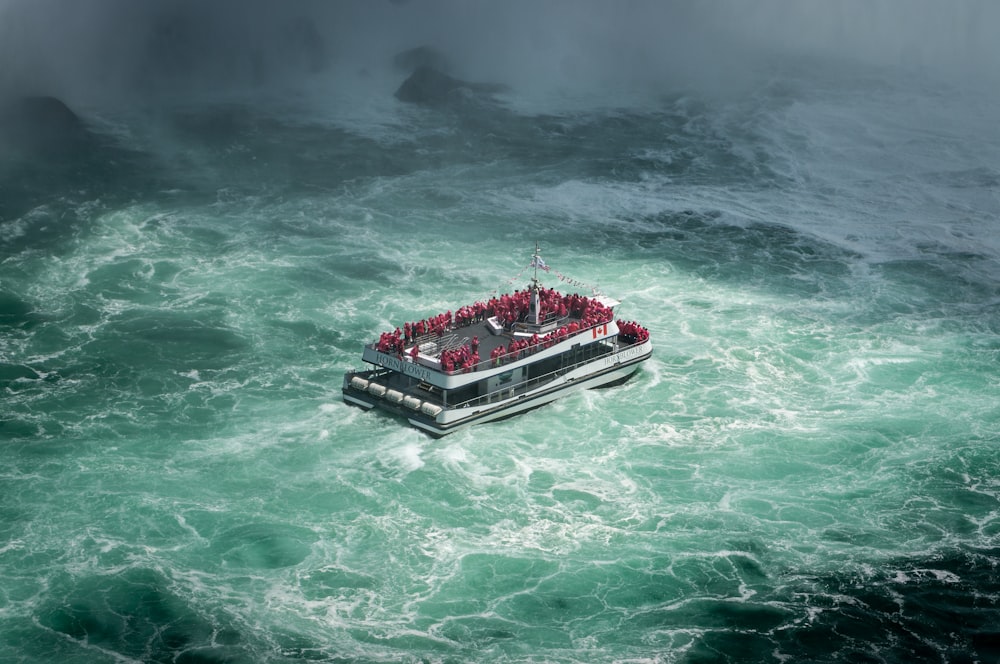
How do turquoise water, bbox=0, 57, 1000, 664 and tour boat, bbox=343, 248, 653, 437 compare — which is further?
tour boat, bbox=343, 248, 653, 437

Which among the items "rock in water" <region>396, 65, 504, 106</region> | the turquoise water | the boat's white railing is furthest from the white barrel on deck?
"rock in water" <region>396, 65, 504, 106</region>

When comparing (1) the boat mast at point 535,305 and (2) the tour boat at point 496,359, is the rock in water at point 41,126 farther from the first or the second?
(1) the boat mast at point 535,305

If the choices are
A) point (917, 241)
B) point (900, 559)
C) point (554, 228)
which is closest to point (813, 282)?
point (917, 241)

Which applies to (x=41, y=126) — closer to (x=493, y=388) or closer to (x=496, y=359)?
(x=496, y=359)

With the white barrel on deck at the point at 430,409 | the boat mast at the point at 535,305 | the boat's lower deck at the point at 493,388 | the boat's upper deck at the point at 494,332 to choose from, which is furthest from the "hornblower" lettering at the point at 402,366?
the boat mast at the point at 535,305

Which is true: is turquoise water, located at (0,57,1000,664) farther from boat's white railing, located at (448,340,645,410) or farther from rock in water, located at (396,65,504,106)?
rock in water, located at (396,65,504,106)

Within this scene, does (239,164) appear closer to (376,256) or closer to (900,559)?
(376,256)
